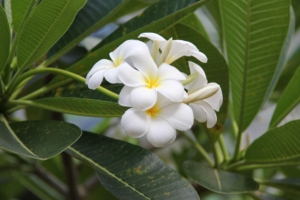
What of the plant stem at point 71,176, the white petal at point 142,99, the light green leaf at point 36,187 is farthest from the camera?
the light green leaf at point 36,187

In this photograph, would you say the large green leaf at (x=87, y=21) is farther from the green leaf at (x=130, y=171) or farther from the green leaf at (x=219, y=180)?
the green leaf at (x=219, y=180)

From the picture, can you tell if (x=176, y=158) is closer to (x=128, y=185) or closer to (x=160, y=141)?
(x=128, y=185)

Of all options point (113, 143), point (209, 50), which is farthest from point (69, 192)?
point (209, 50)

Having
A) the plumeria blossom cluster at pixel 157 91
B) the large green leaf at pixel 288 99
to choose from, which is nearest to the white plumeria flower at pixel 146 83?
the plumeria blossom cluster at pixel 157 91

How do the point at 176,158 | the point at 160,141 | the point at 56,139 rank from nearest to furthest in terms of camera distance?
the point at 160,141 → the point at 56,139 → the point at 176,158

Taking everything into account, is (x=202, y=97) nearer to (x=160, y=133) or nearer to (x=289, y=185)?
(x=160, y=133)

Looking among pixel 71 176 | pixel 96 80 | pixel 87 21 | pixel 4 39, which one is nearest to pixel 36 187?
pixel 71 176
